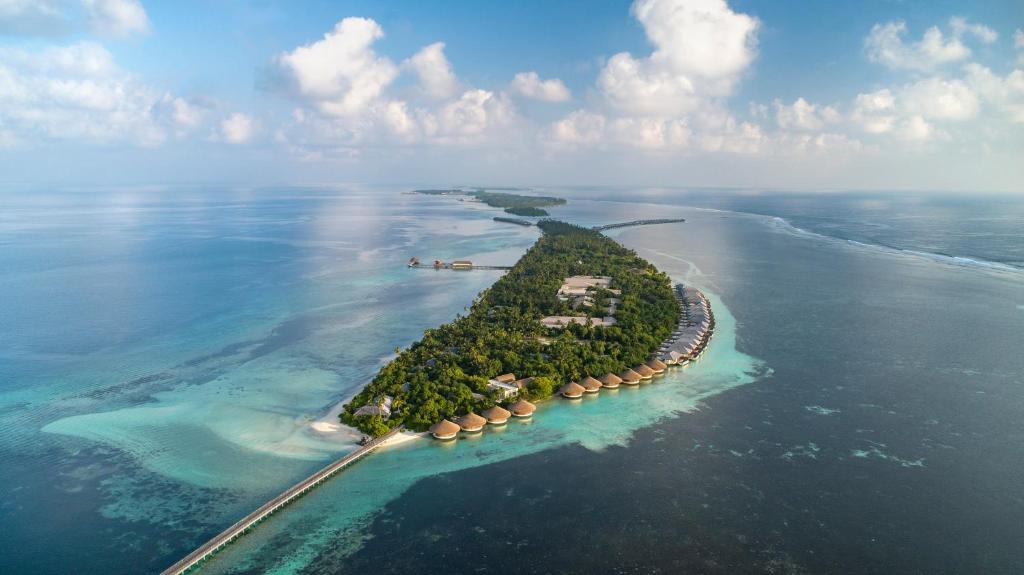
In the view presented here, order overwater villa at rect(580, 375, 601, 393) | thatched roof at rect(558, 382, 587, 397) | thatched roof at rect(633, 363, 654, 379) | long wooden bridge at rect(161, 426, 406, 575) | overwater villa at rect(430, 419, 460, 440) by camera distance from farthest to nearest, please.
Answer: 1. thatched roof at rect(633, 363, 654, 379)
2. overwater villa at rect(580, 375, 601, 393)
3. thatched roof at rect(558, 382, 587, 397)
4. overwater villa at rect(430, 419, 460, 440)
5. long wooden bridge at rect(161, 426, 406, 575)

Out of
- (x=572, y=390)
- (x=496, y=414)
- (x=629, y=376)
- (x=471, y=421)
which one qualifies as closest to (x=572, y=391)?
(x=572, y=390)

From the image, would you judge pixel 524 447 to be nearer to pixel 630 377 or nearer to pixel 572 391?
pixel 572 391

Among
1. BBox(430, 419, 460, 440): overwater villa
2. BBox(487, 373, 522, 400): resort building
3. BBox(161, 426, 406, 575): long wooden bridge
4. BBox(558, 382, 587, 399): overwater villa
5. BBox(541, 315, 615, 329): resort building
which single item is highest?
BBox(541, 315, 615, 329): resort building

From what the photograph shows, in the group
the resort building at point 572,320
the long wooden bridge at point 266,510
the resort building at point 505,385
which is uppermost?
the resort building at point 572,320

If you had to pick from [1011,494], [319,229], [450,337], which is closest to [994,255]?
[1011,494]

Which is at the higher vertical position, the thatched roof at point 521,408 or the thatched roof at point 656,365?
the thatched roof at point 656,365

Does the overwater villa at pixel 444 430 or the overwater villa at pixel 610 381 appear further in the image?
the overwater villa at pixel 610 381

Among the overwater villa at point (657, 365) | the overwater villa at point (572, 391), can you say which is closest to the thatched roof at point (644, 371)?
the overwater villa at point (657, 365)

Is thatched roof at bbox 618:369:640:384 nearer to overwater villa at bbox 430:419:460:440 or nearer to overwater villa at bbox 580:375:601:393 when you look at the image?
overwater villa at bbox 580:375:601:393

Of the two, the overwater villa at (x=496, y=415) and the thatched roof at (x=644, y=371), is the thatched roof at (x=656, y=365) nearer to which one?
the thatched roof at (x=644, y=371)

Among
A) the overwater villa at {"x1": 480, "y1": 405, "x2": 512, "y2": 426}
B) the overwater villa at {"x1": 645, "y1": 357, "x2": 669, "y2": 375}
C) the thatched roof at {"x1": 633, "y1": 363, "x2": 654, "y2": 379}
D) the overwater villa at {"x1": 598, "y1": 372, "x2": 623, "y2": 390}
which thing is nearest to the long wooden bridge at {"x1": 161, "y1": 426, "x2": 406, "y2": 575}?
the overwater villa at {"x1": 480, "y1": 405, "x2": 512, "y2": 426}
